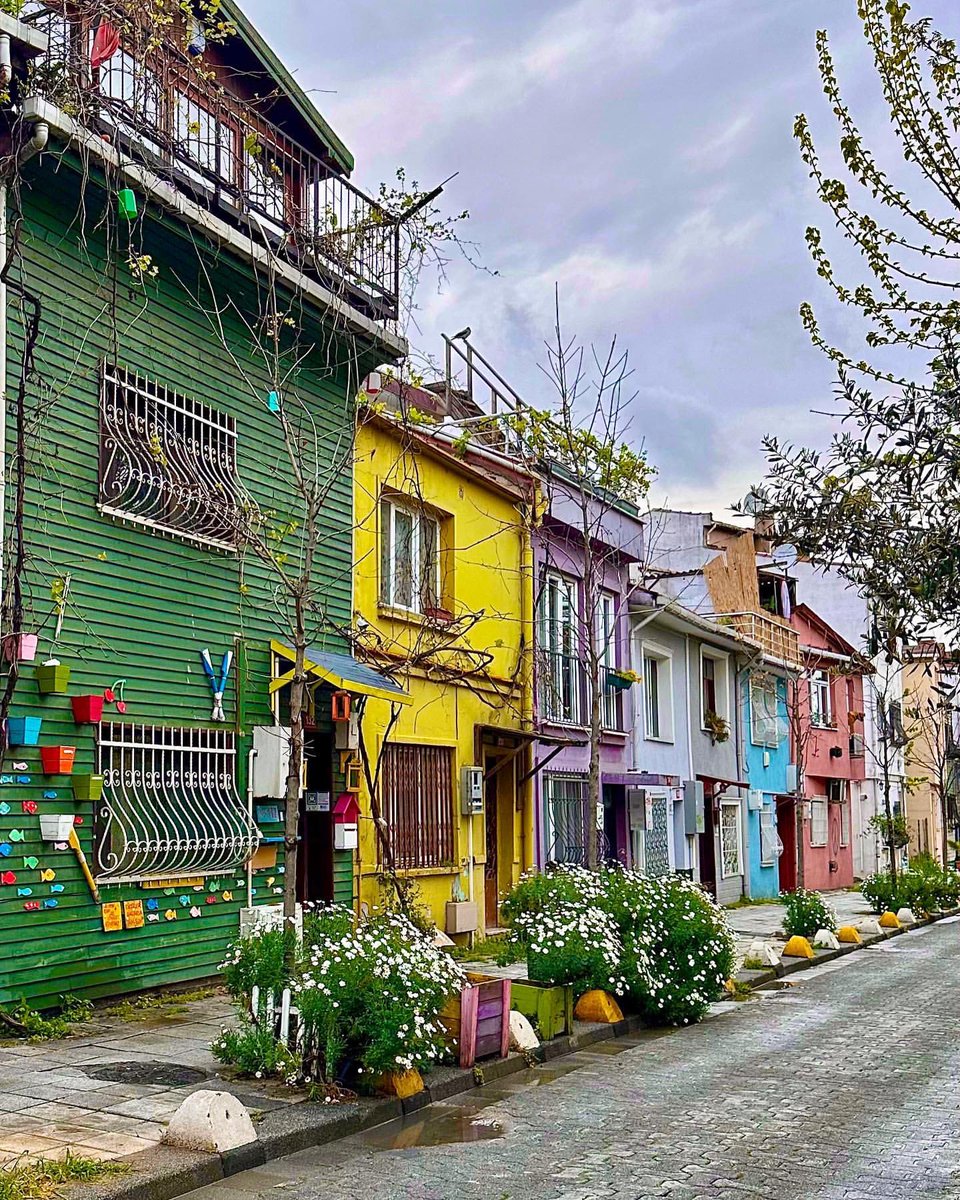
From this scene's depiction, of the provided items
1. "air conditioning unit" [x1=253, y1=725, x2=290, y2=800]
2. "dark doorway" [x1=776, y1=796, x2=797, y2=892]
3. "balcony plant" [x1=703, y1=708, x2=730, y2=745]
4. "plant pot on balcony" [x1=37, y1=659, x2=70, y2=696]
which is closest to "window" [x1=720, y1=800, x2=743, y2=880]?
"balcony plant" [x1=703, y1=708, x2=730, y2=745]

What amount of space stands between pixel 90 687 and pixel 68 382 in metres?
2.43

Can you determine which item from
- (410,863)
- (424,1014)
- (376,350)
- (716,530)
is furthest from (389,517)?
(716,530)

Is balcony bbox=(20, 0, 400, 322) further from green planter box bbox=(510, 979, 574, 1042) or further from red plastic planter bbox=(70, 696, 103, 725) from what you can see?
green planter box bbox=(510, 979, 574, 1042)

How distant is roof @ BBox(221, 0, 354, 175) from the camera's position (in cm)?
1327

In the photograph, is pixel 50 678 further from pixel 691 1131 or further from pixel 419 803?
pixel 419 803

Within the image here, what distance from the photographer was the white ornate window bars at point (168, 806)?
1114cm

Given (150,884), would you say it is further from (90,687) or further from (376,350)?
(376,350)

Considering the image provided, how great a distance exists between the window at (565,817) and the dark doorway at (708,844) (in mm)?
7268

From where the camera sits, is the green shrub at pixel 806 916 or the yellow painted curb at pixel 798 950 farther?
the green shrub at pixel 806 916

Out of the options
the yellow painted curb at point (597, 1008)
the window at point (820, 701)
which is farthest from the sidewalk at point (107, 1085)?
the window at point (820, 701)

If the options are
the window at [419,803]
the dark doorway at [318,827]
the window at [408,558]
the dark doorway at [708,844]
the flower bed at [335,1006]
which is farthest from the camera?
the dark doorway at [708,844]

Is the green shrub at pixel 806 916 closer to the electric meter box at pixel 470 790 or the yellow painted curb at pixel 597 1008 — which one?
the electric meter box at pixel 470 790

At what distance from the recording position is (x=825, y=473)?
6602 mm

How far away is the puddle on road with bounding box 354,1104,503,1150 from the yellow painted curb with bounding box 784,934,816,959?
10451 mm
